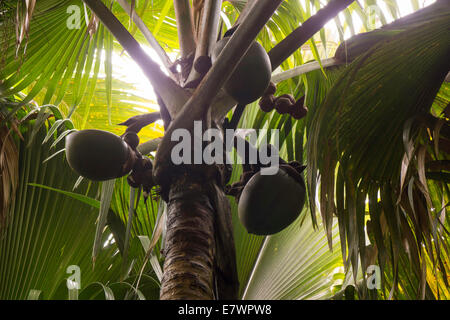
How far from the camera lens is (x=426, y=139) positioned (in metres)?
1.77

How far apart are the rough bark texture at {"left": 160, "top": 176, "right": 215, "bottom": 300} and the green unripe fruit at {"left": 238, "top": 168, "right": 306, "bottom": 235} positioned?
201 millimetres

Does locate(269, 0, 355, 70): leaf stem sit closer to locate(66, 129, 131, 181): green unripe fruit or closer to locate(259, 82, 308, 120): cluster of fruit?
locate(259, 82, 308, 120): cluster of fruit

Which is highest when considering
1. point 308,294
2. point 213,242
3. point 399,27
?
point 399,27

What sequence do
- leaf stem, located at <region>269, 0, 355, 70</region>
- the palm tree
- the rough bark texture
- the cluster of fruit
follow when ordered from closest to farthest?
1. the rough bark texture
2. the palm tree
3. leaf stem, located at <region>269, 0, 355, 70</region>
4. the cluster of fruit

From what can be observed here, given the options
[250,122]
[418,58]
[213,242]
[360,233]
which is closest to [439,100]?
[418,58]

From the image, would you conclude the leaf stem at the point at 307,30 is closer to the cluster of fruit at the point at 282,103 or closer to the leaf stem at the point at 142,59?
the cluster of fruit at the point at 282,103

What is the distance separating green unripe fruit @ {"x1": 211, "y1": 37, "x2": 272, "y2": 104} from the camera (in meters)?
1.39

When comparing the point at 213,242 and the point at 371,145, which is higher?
the point at 371,145

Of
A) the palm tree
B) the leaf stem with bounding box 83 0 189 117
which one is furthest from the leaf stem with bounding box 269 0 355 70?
the leaf stem with bounding box 83 0 189 117

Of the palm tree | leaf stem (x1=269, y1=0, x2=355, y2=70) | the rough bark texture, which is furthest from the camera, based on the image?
leaf stem (x1=269, y1=0, x2=355, y2=70)

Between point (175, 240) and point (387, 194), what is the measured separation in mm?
1013

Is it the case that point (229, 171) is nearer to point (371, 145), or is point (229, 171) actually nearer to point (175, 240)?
point (175, 240)

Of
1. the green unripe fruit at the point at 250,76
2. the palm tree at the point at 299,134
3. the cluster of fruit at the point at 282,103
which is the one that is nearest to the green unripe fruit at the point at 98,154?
the palm tree at the point at 299,134

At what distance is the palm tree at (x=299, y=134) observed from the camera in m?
1.25
